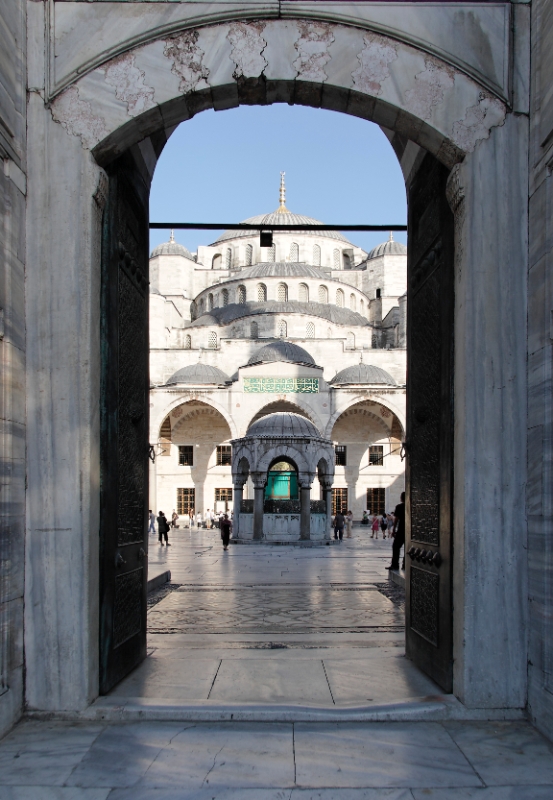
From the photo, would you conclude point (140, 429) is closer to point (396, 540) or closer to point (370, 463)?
point (396, 540)

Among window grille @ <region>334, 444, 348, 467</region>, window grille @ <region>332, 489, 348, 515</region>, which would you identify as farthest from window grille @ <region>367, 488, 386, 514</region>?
window grille @ <region>334, 444, 348, 467</region>

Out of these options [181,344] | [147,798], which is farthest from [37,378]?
[181,344]

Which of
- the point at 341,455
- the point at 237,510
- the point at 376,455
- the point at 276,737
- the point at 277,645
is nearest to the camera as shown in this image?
the point at 276,737

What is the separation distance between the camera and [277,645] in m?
5.52

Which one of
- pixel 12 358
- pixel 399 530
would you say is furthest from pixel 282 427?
pixel 12 358

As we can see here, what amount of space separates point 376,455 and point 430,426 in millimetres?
37062

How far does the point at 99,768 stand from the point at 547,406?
2660mm

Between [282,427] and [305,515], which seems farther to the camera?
[282,427]

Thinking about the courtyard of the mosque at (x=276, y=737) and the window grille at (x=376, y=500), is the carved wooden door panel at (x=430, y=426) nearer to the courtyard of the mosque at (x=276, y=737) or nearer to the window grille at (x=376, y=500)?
the courtyard of the mosque at (x=276, y=737)

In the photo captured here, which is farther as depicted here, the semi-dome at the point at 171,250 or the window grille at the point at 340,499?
the semi-dome at the point at 171,250

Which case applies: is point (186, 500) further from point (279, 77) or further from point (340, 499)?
point (279, 77)

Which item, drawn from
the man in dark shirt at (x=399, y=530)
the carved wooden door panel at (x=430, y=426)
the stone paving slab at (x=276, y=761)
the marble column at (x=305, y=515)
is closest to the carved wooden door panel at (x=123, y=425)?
the stone paving slab at (x=276, y=761)

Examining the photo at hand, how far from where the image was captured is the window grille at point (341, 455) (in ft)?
135

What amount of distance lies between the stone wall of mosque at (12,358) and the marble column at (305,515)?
18.5m
